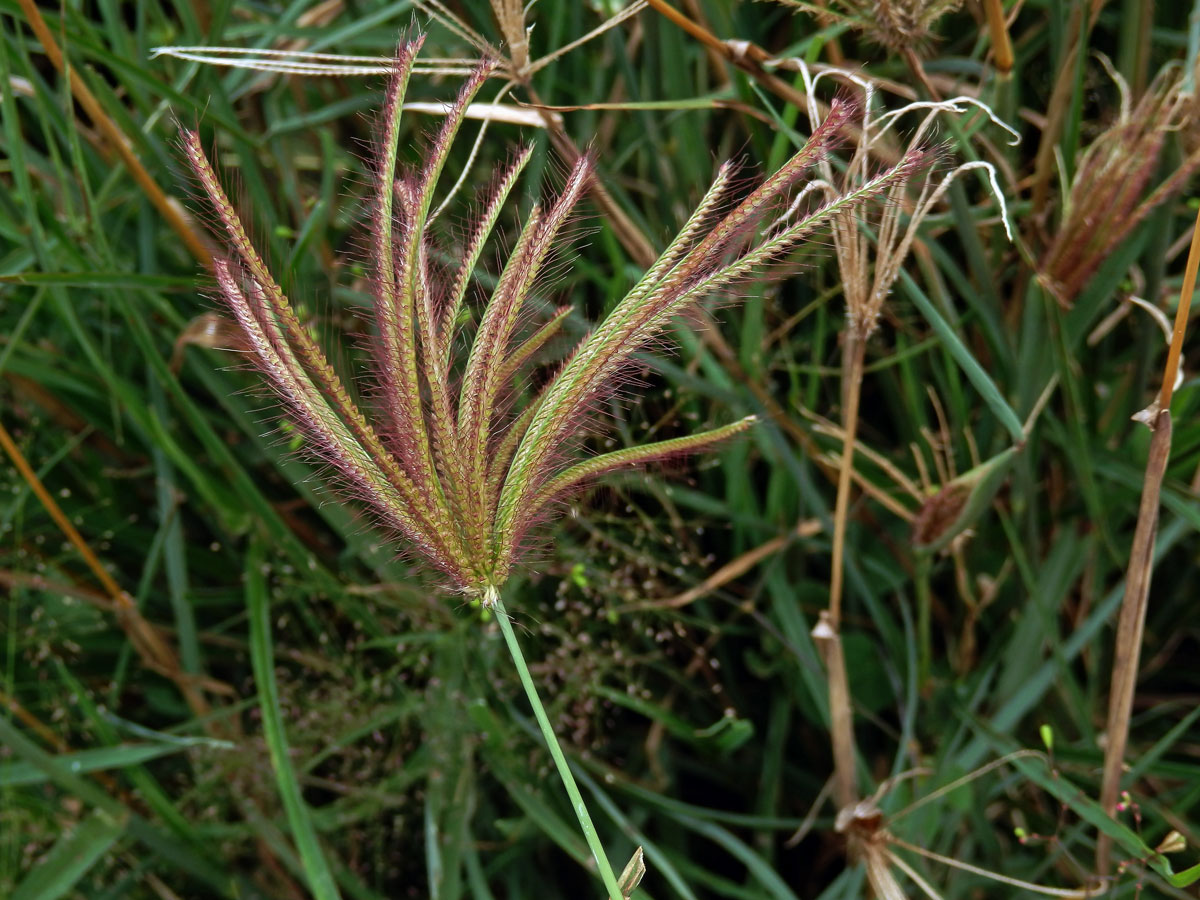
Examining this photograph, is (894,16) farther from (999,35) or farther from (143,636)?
(143,636)

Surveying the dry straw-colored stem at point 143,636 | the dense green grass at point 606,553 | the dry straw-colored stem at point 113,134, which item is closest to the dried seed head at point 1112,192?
the dense green grass at point 606,553

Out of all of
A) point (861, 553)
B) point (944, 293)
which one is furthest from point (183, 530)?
point (944, 293)

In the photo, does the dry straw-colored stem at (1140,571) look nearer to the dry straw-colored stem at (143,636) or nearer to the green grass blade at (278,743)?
the green grass blade at (278,743)

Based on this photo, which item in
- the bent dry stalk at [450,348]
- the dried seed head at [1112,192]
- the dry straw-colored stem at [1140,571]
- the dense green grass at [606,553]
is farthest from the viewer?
the dense green grass at [606,553]

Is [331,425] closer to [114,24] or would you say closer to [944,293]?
[944,293]

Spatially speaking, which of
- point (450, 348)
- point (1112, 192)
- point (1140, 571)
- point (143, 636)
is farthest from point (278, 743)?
point (1112, 192)
